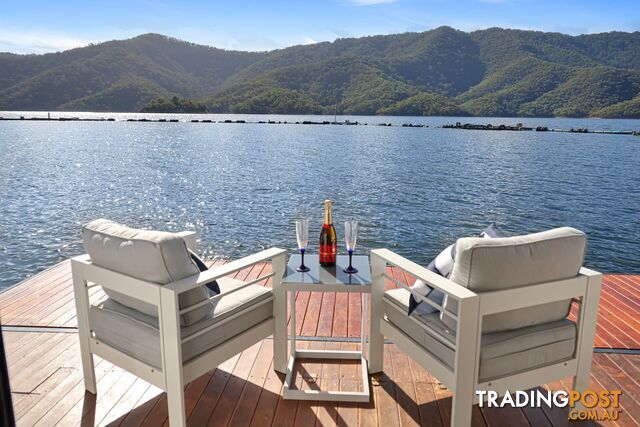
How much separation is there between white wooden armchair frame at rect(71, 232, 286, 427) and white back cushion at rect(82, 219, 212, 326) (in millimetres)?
34

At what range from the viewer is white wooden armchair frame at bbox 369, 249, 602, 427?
1.64 meters

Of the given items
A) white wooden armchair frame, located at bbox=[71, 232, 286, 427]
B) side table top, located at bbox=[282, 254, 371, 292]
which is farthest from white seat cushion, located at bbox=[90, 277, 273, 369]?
side table top, located at bbox=[282, 254, 371, 292]

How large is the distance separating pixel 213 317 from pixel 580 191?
48.8ft

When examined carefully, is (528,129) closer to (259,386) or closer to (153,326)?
(259,386)

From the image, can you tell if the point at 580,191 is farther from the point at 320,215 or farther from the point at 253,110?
the point at 253,110

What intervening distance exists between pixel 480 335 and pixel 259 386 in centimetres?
105

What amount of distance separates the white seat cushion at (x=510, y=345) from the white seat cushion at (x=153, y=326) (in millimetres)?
699

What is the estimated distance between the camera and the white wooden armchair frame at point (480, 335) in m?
1.64

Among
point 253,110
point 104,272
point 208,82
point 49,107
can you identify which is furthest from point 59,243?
point 208,82

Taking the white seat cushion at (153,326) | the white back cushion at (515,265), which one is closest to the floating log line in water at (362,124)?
the white back cushion at (515,265)

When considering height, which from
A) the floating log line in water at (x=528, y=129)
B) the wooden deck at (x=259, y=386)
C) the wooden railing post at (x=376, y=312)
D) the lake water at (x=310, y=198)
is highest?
the wooden railing post at (x=376, y=312)

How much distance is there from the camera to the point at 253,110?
211ft

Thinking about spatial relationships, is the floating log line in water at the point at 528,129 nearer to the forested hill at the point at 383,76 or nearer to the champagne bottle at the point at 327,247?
the forested hill at the point at 383,76

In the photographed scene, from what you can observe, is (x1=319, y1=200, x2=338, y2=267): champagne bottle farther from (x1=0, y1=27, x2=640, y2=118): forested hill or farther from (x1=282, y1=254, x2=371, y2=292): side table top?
(x1=0, y1=27, x2=640, y2=118): forested hill
